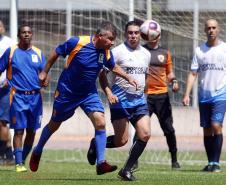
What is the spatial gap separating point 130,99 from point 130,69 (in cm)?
44

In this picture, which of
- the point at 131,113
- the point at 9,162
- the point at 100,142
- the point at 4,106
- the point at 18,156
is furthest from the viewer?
the point at 9,162

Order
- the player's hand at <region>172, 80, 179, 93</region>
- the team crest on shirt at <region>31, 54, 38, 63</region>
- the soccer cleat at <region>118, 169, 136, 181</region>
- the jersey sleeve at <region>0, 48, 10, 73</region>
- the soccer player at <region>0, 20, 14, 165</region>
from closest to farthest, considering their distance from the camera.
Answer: the soccer cleat at <region>118, 169, 136, 181</region>
the jersey sleeve at <region>0, 48, 10, 73</region>
the team crest on shirt at <region>31, 54, 38, 63</region>
the player's hand at <region>172, 80, 179, 93</region>
the soccer player at <region>0, 20, 14, 165</region>

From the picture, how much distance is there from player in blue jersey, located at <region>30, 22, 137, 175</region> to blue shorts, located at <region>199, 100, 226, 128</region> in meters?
2.51

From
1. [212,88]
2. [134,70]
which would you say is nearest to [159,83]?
[212,88]

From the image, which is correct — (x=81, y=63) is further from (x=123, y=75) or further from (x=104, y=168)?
(x=104, y=168)

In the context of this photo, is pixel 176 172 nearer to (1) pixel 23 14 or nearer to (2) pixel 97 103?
(2) pixel 97 103

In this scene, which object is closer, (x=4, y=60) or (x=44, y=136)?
(x=44, y=136)

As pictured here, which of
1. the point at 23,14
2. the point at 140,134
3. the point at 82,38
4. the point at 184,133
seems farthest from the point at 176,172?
the point at 184,133

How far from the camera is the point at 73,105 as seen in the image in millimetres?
13523

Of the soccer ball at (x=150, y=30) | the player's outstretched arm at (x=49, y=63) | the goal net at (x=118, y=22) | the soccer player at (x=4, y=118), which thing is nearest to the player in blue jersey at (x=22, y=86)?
the soccer player at (x=4, y=118)

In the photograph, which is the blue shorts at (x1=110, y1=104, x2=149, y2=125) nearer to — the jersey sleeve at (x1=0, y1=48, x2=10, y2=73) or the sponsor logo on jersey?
the sponsor logo on jersey

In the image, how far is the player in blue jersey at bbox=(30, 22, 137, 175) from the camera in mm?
→ 13288

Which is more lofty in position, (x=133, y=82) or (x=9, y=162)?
(x=133, y=82)

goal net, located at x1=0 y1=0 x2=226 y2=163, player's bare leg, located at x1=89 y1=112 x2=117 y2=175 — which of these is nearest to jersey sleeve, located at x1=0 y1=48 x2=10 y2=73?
player's bare leg, located at x1=89 y1=112 x2=117 y2=175
